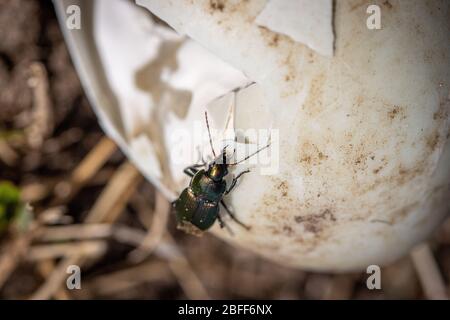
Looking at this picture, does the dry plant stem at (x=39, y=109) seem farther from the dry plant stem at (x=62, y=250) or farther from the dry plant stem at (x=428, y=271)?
the dry plant stem at (x=428, y=271)

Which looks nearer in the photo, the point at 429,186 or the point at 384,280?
the point at 429,186

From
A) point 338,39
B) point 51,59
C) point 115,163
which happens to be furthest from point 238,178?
point 51,59

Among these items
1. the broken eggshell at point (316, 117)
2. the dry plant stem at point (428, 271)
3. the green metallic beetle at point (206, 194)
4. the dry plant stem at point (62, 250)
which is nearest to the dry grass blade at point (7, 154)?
the dry plant stem at point (62, 250)

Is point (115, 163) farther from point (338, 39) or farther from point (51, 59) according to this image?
point (338, 39)

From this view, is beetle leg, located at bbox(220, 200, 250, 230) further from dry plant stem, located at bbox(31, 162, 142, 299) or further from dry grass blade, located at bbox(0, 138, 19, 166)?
dry grass blade, located at bbox(0, 138, 19, 166)

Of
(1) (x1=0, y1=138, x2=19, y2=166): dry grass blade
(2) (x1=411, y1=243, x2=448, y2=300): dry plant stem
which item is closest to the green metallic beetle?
(1) (x1=0, y1=138, x2=19, y2=166): dry grass blade

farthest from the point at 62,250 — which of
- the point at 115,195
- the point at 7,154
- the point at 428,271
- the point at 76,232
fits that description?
the point at 428,271
